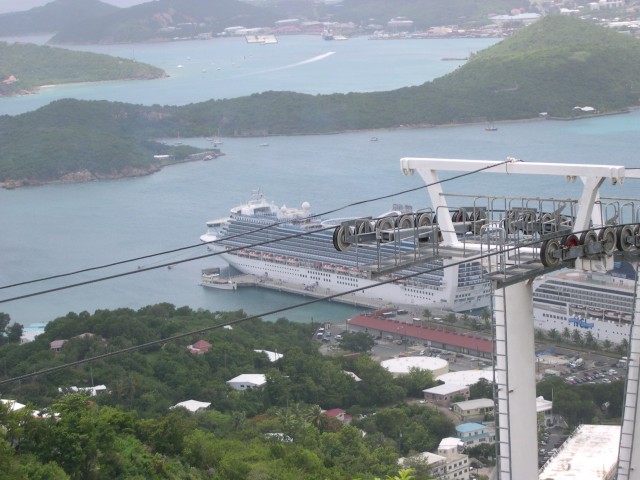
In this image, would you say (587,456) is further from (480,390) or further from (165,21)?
(165,21)

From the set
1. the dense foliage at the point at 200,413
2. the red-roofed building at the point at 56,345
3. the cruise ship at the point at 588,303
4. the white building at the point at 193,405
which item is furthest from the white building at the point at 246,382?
the cruise ship at the point at 588,303

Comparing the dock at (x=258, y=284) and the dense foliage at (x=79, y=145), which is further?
the dense foliage at (x=79, y=145)

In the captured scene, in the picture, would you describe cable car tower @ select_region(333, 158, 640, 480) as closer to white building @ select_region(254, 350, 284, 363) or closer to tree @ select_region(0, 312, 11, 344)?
white building @ select_region(254, 350, 284, 363)

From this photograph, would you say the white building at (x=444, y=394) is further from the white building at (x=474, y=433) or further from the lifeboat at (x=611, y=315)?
the lifeboat at (x=611, y=315)

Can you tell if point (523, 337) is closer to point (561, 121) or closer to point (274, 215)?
point (274, 215)

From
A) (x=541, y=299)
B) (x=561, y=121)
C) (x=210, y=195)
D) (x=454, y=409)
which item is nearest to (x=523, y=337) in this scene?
(x=454, y=409)

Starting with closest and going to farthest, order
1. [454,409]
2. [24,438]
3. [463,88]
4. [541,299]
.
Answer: [24,438], [454,409], [541,299], [463,88]

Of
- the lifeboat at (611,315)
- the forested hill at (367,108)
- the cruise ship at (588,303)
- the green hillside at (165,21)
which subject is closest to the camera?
the cruise ship at (588,303)
